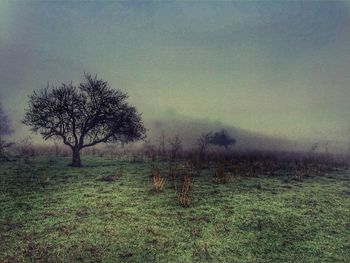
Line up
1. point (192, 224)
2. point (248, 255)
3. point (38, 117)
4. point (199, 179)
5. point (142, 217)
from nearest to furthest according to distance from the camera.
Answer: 1. point (248, 255)
2. point (192, 224)
3. point (142, 217)
4. point (199, 179)
5. point (38, 117)

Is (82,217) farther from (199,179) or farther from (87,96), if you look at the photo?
(87,96)

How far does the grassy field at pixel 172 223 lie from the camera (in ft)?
29.3

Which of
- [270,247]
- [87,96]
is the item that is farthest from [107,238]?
[87,96]

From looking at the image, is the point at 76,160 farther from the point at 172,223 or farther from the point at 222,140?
the point at 222,140

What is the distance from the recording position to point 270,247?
30.5ft

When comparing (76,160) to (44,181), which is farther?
(76,160)

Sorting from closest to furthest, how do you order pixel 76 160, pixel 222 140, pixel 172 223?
1. pixel 172 223
2. pixel 76 160
3. pixel 222 140

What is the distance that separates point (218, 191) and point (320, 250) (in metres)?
6.28

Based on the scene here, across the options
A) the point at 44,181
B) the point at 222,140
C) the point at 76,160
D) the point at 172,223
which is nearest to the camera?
the point at 172,223

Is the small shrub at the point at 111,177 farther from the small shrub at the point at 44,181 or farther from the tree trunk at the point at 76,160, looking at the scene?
the tree trunk at the point at 76,160

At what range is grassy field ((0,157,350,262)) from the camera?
892 cm

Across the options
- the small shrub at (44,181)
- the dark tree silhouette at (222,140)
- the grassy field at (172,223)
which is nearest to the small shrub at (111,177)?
the grassy field at (172,223)

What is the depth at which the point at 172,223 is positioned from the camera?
428 inches

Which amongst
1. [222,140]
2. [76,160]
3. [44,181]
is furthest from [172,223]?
[222,140]
